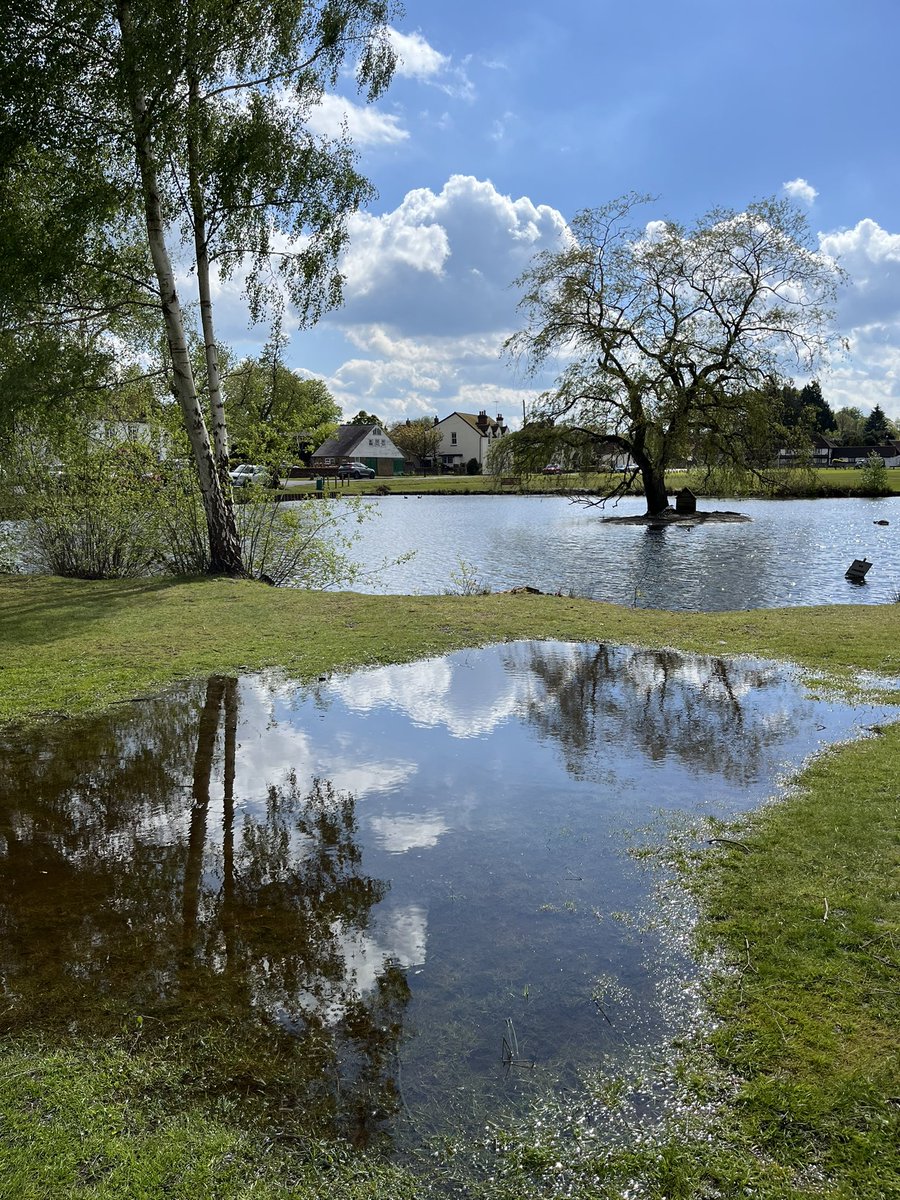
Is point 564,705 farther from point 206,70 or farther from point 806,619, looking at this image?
point 206,70

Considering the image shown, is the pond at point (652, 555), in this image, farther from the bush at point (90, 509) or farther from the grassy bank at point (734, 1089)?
the grassy bank at point (734, 1089)

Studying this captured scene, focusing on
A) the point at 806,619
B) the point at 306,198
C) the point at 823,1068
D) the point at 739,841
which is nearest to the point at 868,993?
the point at 823,1068

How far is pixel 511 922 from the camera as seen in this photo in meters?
4.11

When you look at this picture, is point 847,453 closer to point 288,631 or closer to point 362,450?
point 362,450

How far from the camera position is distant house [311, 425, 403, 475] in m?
94.1

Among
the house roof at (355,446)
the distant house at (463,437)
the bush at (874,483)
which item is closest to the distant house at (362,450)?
the house roof at (355,446)

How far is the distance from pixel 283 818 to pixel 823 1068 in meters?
3.49

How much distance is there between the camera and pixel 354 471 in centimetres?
8675

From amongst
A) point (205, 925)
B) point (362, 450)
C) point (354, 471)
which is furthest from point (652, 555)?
point (362, 450)

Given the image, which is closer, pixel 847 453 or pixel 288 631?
pixel 288 631

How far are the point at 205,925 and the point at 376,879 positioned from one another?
96cm

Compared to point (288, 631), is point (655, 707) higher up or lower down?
lower down

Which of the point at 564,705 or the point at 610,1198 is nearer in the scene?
the point at 610,1198

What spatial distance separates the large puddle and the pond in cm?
1084
